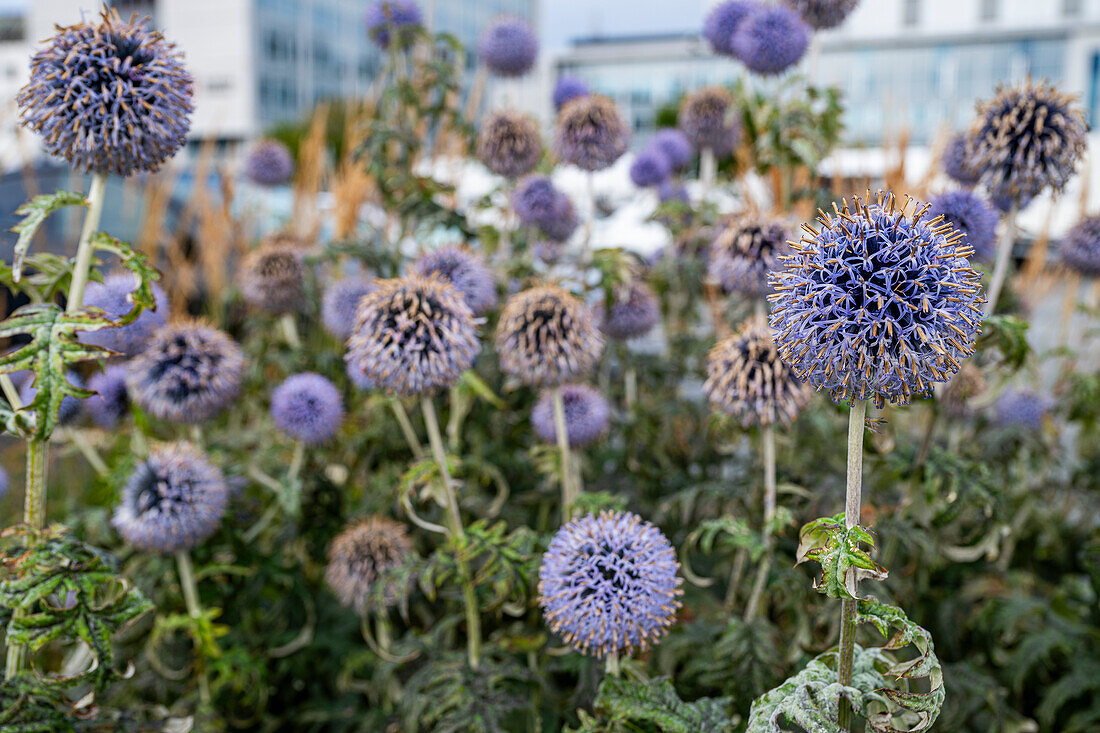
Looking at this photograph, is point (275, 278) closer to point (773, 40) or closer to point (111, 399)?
point (111, 399)

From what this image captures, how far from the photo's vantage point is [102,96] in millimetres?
1687

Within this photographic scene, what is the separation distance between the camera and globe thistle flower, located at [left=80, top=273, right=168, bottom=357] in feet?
7.88

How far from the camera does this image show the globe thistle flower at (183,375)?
7.90 ft

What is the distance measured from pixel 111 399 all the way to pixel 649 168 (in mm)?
2532

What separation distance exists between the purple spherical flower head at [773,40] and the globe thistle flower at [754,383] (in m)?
1.33

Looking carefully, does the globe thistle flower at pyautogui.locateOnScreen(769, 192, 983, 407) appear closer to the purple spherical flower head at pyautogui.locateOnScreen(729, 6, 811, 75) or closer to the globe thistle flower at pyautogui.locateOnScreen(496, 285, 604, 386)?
the globe thistle flower at pyautogui.locateOnScreen(496, 285, 604, 386)

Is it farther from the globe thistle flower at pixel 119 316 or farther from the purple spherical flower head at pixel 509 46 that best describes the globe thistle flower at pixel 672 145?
A: the globe thistle flower at pixel 119 316

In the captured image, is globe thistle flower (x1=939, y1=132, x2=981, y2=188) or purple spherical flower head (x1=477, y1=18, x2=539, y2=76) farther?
purple spherical flower head (x1=477, y1=18, x2=539, y2=76)

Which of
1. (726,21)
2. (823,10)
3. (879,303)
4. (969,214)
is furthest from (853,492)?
(726,21)

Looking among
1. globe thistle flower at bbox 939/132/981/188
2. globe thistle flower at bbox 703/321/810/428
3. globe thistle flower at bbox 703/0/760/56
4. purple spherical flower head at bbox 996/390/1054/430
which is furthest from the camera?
globe thistle flower at bbox 703/0/760/56

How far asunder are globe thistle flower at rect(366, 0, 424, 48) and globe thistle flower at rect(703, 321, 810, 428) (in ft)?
7.07

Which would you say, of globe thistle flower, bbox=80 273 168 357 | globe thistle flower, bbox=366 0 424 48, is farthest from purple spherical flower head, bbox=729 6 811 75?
globe thistle flower, bbox=80 273 168 357

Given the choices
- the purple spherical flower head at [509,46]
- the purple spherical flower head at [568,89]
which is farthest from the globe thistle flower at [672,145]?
the purple spherical flower head at [509,46]

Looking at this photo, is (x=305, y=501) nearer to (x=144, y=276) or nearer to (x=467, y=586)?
(x=467, y=586)
